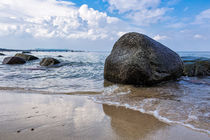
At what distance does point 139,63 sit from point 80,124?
3.36 metres

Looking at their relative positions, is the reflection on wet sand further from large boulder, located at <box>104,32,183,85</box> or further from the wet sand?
large boulder, located at <box>104,32,183,85</box>

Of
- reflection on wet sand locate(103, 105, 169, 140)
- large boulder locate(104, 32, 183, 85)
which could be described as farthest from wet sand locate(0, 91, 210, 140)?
large boulder locate(104, 32, 183, 85)

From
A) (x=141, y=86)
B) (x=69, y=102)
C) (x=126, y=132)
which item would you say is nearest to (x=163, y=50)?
(x=141, y=86)

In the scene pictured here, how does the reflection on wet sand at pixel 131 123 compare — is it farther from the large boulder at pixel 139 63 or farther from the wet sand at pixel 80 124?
the large boulder at pixel 139 63

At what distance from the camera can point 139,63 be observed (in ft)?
16.7

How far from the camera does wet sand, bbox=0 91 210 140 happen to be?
76.5 inches

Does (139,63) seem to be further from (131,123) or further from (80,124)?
(80,124)

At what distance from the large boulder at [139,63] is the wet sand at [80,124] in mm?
2255

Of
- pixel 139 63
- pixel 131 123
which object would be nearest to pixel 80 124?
pixel 131 123

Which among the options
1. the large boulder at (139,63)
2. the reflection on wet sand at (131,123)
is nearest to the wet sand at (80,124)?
the reflection on wet sand at (131,123)

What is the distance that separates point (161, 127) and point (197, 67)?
6.73 metres

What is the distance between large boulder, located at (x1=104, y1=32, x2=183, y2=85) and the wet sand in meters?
2.25

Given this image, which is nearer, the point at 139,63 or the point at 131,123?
the point at 131,123

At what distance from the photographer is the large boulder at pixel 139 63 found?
16.8ft
